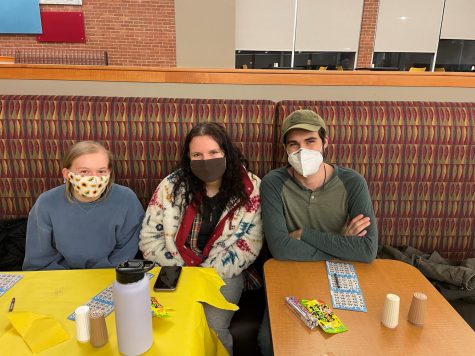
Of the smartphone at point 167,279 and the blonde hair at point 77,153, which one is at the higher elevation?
the blonde hair at point 77,153

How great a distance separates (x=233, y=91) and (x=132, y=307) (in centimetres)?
163

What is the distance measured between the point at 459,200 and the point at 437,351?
136 centimetres

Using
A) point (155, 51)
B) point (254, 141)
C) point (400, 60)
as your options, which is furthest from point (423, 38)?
point (254, 141)

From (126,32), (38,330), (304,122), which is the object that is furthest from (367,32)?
(38,330)

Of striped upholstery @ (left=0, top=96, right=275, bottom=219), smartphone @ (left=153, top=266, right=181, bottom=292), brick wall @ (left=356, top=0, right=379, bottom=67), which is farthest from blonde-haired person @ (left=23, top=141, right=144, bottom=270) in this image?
brick wall @ (left=356, top=0, right=379, bottom=67)

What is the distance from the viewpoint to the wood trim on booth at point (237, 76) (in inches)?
82.8

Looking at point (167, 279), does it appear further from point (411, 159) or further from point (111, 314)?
point (411, 159)

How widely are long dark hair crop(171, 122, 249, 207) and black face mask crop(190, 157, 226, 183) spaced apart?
0.24 feet

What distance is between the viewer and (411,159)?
1965 millimetres

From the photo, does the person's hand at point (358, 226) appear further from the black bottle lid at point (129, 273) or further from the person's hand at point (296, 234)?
the black bottle lid at point (129, 273)

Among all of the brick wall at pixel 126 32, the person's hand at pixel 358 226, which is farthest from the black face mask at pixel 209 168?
the brick wall at pixel 126 32

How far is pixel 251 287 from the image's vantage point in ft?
5.73

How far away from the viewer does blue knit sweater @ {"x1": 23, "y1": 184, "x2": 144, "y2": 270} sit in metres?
1.50

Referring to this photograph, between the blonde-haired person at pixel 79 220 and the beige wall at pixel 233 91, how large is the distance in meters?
0.74
